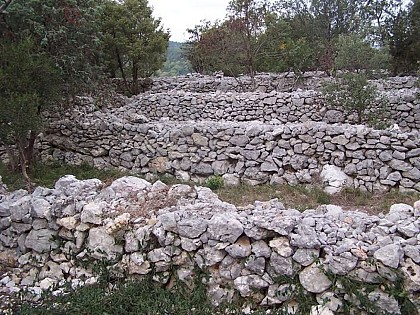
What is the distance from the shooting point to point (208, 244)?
529cm

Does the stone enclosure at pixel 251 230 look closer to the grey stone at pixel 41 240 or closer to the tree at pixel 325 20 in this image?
the grey stone at pixel 41 240

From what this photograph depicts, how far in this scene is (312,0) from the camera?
23.9 m

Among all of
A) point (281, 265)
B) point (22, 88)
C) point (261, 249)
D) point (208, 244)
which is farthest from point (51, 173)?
point (281, 265)

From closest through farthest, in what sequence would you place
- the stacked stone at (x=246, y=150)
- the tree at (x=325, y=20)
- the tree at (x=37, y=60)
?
the tree at (x=37, y=60)
the stacked stone at (x=246, y=150)
the tree at (x=325, y=20)

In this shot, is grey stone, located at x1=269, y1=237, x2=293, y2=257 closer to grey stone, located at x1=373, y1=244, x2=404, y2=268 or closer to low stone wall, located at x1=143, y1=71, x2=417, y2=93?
grey stone, located at x1=373, y1=244, x2=404, y2=268

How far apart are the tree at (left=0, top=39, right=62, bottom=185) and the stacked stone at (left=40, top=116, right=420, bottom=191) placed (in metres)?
2.60

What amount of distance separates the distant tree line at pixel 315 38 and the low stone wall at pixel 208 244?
1015cm

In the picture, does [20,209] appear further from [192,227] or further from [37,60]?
[37,60]

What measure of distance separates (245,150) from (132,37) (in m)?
10.3

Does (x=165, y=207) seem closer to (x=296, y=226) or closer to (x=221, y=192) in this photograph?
(x=296, y=226)

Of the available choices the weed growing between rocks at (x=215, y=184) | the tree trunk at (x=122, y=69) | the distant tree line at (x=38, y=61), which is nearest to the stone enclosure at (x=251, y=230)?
the weed growing between rocks at (x=215, y=184)

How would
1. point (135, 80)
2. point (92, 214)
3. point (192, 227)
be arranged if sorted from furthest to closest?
point (135, 80), point (92, 214), point (192, 227)

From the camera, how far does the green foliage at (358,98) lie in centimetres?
1141

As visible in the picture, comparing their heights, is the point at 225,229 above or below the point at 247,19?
below
